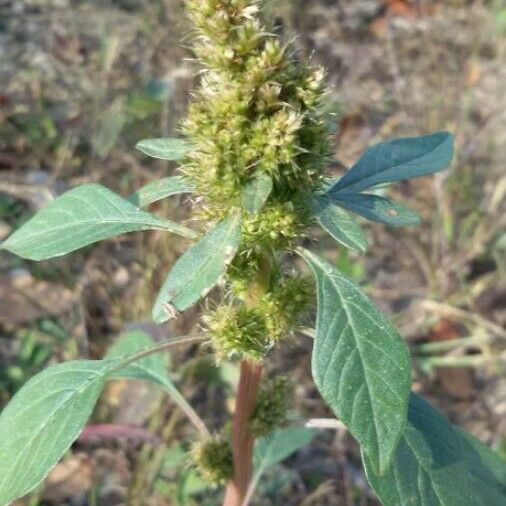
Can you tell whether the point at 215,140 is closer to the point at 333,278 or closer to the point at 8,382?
the point at 333,278

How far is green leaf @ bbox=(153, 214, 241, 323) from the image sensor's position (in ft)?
3.14

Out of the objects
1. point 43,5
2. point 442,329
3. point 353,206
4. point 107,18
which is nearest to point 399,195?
point 442,329

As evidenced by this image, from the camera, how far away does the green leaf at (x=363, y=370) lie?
0.90m

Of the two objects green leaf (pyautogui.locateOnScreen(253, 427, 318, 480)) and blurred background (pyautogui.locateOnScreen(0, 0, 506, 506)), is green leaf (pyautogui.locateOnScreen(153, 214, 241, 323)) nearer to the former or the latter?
green leaf (pyautogui.locateOnScreen(253, 427, 318, 480))

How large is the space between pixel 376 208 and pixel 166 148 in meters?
0.31

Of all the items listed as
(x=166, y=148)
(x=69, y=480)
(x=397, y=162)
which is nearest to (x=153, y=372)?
(x=166, y=148)

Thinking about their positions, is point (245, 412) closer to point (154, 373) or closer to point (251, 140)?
point (154, 373)

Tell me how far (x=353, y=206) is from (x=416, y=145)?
235mm

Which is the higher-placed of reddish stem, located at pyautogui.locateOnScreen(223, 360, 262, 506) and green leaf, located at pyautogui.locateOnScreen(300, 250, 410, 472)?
green leaf, located at pyautogui.locateOnScreen(300, 250, 410, 472)

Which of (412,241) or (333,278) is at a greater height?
(333,278)

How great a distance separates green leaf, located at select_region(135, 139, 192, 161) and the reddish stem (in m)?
0.30

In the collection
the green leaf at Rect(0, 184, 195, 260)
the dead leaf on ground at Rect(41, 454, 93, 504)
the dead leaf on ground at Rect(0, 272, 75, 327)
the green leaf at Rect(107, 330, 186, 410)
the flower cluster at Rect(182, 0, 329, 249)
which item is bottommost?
the dead leaf on ground at Rect(41, 454, 93, 504)

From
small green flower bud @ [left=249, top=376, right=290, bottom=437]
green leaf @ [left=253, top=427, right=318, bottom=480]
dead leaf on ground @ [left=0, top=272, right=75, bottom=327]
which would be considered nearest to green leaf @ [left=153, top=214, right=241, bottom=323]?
small green flower bud @ [left=249, top=376, right=290, bottom=437]

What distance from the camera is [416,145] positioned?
1300 millimetres
